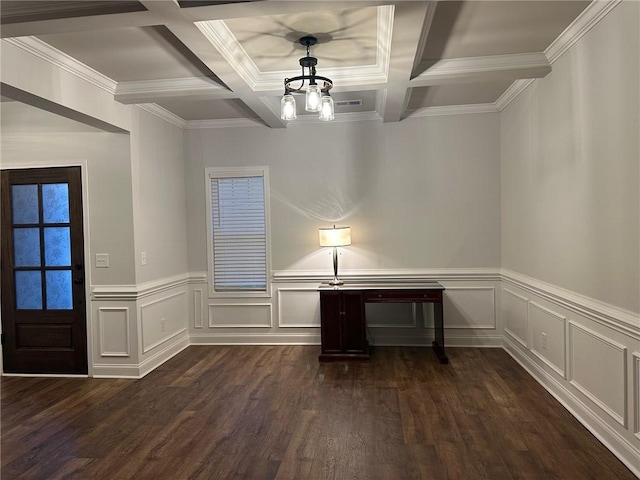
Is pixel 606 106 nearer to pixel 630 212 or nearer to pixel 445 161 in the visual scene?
pixel 630 212

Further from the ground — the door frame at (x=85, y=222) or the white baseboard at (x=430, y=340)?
the door frame at (x=85, y=222)

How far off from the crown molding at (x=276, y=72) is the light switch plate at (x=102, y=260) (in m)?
2.07

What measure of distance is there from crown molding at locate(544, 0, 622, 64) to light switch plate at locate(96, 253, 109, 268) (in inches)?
161

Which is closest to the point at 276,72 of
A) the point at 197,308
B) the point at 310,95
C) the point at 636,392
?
the point at 310,95

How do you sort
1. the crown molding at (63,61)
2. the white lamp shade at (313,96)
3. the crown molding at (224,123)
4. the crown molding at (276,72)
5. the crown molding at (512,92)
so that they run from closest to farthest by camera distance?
the crown molding at (276,72)
the crown molding at (63,61)
the white lamp shade at (313,96)
the crown molding at (512,92)
the crown molding at (224,123)

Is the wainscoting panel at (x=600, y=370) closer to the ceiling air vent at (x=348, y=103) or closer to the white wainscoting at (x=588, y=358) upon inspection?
the white wainscoting at (x=588, y=358)

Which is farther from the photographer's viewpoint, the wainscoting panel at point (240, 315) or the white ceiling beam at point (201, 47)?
the wainscoting panel at point (240, 315)

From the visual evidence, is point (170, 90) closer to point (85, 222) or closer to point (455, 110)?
point (85, 222)

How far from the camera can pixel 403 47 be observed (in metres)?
2.82

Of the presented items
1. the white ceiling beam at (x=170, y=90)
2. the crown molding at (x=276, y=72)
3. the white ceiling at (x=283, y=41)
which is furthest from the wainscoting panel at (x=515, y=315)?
the white ceiling beam at (x=170, y=90)

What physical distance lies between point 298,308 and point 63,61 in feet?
10.6

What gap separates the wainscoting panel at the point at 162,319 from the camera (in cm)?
412

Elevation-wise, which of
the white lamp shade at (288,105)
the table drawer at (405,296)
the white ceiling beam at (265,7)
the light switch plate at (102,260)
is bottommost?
the table drawer at (405,296)

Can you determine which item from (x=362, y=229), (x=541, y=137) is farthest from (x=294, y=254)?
(x=541, y=137)
